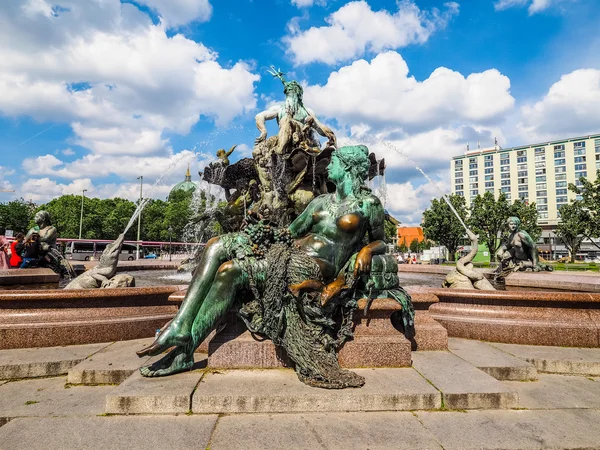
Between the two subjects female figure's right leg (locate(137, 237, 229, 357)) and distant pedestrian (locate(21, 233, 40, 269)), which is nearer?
female figure's right leg (locate(137, 237, 229, 357))

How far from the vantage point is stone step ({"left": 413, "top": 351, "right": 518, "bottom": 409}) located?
299cm

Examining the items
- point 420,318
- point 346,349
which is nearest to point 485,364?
point 420,318

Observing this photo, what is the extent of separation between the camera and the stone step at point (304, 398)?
114 inches

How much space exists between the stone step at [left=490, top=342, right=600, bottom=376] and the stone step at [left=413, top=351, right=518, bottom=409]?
1.19 metres

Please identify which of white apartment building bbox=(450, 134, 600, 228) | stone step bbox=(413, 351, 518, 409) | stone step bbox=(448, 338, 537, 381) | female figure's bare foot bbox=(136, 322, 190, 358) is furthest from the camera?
white apartment building bbox=(450, 134, 600, 228)

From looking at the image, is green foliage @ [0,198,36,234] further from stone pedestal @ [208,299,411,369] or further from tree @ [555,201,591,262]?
tree @ [555,201,591,262]

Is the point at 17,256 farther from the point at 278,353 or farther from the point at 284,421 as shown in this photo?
the point at 284,421

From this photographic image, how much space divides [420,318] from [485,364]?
80cm

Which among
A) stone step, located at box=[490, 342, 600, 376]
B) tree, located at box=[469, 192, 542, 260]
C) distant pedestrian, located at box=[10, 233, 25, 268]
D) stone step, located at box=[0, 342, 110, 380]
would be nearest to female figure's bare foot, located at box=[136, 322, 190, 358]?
stone step, located at box=[0, 342, 110, 380]

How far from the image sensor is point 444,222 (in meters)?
42.0

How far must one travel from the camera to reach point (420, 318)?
4.32 metres

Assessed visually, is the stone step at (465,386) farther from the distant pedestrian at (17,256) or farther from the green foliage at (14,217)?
the green foliage at (14,217)

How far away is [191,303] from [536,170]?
11710 cm

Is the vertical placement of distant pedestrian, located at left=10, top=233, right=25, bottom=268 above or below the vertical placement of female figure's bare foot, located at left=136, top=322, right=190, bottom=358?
above
